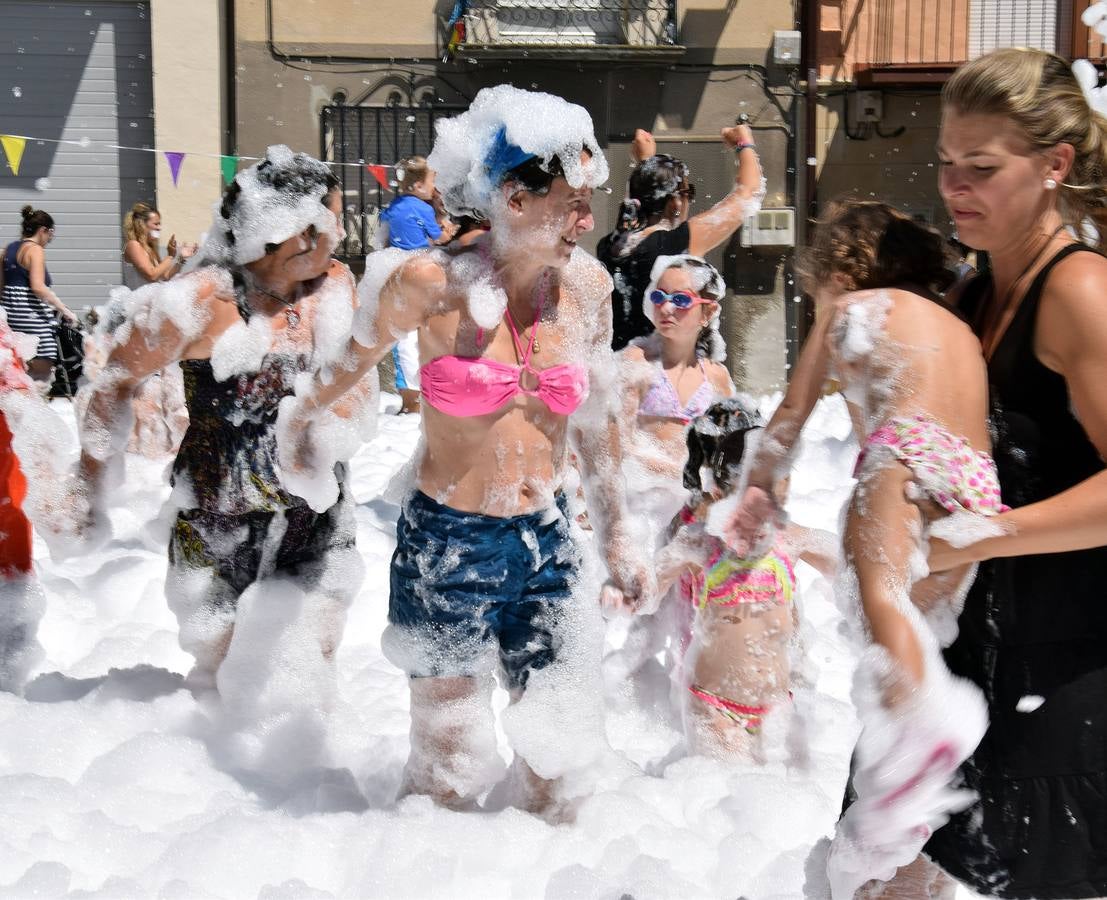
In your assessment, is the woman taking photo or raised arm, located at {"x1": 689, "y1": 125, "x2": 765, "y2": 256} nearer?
raised arm, located at {"x1": 689, "y1": 125, "x2": 765, "y2": 256}

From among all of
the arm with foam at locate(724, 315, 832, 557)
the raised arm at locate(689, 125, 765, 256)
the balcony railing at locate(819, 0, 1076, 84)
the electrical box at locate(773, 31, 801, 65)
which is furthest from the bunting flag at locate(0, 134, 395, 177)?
the arm with foam at locate(724, 315, 832, 557)

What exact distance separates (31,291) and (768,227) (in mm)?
6571

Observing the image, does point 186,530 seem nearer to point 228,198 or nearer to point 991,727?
point 228,198

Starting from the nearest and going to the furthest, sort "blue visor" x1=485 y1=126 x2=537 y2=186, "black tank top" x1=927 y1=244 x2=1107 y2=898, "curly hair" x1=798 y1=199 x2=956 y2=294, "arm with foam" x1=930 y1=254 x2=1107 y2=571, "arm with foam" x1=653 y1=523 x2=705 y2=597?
"arm with foam" x1=930 y1=254 x2=1107 y2=571 < "black tank top" x1=927 y1=244 x2=1107 y2=898 < "curly hair" x1=798 y1=199 x2=956 y2=294 < "blue visor" x1=485 y1=126 x2=537 y2=186 < "arm with foam" x1=653 y1=523 x2=705 y2=597

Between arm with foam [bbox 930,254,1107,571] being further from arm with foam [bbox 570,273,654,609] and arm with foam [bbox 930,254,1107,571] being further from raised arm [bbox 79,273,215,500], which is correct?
raised arm [bbox 79,273,215,500]

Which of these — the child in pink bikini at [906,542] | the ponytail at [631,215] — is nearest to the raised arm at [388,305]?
the child in pink bikini at [906,542]

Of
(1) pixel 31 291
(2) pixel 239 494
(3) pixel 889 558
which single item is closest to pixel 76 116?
(1) pixel 31 291

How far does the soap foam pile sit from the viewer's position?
286 cm

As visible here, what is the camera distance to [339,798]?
3412 mm

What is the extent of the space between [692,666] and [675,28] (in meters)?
9.81

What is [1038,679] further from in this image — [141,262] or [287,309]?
[141,262]

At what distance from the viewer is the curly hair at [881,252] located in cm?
212

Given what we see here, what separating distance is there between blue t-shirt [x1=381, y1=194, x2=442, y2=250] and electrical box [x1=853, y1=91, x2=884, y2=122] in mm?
6231

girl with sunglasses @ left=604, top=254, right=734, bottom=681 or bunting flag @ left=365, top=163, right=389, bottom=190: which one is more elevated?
bunting flag @ left=365, top=163, right=389, bottom=190
